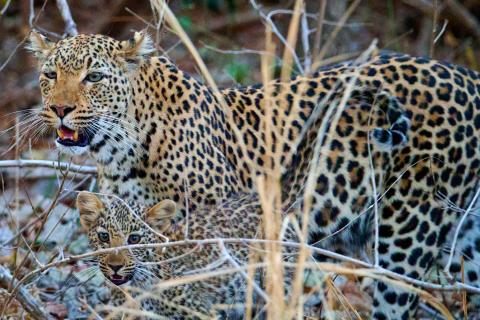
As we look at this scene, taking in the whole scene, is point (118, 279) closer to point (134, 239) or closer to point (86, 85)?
point (134, 239)

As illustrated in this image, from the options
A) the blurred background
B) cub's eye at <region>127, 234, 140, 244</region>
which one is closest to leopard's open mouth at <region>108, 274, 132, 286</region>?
cub's eye at <region>127, 234, 140, 244</region>

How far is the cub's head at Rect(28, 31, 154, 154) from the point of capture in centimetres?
733

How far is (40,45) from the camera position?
7.77 metres

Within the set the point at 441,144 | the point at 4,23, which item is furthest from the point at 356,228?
the point at 4,23

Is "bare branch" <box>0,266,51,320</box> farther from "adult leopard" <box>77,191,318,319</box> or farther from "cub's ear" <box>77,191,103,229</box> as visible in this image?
"cub's ear" <box>77,191,103,229</box>

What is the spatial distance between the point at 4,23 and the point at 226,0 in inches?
131

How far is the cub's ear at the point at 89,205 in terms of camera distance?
7102mm

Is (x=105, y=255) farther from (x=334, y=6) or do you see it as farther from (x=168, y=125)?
(x=334, y=6)

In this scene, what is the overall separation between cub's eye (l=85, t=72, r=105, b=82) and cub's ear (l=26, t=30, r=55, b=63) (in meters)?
0.43

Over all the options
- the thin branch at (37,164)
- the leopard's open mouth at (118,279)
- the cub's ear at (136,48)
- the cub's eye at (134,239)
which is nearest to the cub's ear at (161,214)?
the cub's eye at (134,239)

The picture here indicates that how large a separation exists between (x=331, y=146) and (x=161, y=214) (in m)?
1.78

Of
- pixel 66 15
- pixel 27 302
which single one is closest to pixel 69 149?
pixel 27 302

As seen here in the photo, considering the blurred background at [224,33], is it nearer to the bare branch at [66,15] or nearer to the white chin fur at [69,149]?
the bare branch at [66,15]

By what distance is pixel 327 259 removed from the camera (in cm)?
873
